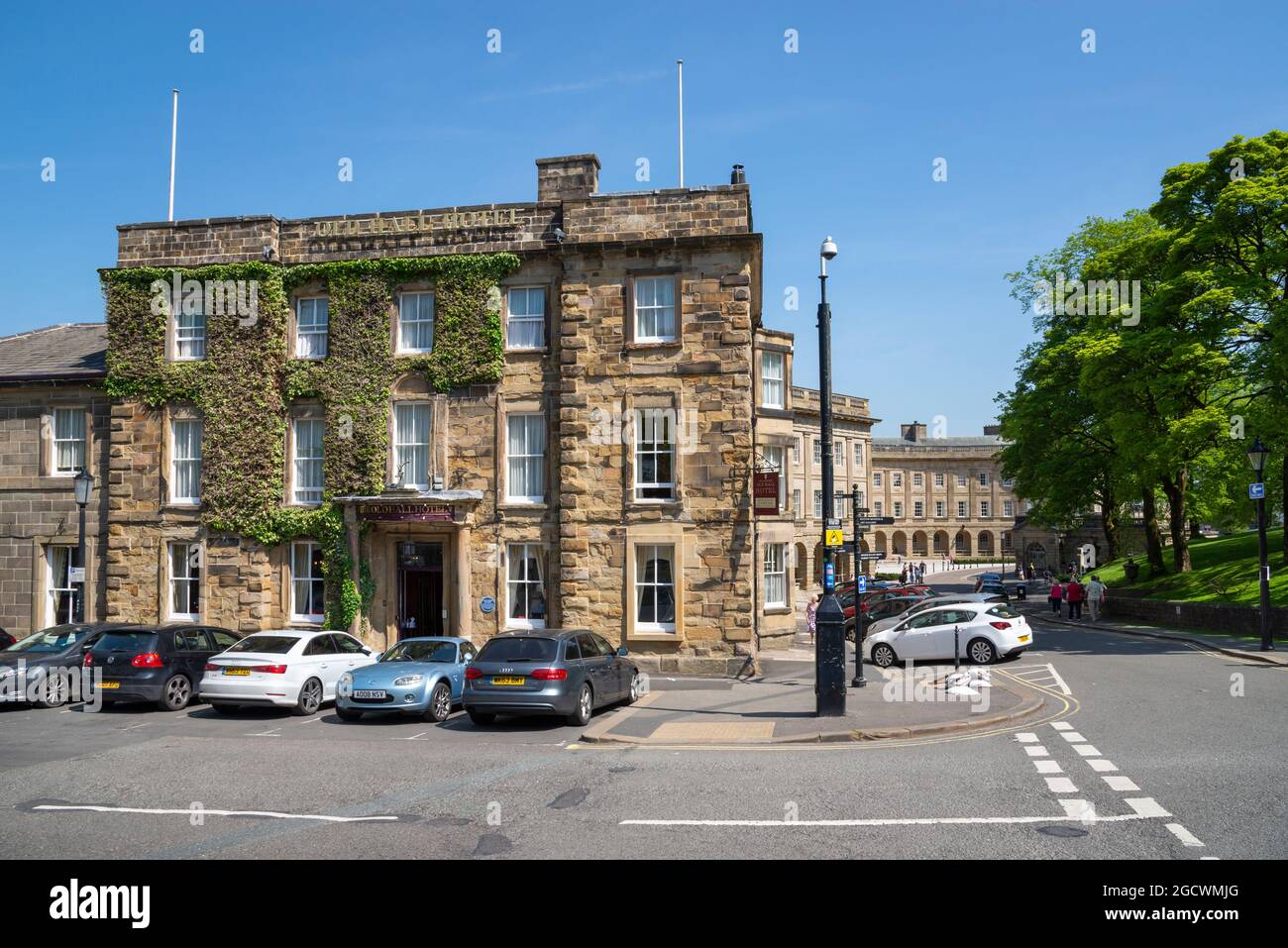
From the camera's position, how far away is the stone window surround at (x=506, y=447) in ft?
78.4

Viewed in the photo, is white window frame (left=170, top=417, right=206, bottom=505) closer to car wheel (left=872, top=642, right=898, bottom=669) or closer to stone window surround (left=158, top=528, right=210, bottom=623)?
stone window surround (left=158, top=528, right=210, bottom=623)

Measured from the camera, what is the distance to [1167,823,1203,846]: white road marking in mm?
8324

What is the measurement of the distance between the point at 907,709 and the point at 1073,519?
35.8m

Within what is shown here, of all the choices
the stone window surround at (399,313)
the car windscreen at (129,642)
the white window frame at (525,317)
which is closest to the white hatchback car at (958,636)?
the white window frame at (525,317)

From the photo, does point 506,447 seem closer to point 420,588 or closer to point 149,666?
point 420,588

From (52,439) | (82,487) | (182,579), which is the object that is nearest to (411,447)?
(182,579)

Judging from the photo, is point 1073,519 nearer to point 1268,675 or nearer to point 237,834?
point 1268,675

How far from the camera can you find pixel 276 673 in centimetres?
1698

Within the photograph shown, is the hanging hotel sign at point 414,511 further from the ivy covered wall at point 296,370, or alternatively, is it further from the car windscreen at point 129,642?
the car windscreen at point 129,642

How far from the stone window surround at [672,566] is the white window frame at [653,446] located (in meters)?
0.76

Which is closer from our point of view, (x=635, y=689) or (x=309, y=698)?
(x=309, y=698)

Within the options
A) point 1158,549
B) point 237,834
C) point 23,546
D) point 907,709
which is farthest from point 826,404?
point 1158,549

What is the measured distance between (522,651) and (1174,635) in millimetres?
24083
